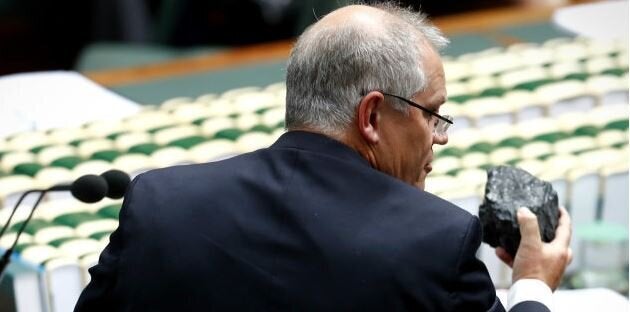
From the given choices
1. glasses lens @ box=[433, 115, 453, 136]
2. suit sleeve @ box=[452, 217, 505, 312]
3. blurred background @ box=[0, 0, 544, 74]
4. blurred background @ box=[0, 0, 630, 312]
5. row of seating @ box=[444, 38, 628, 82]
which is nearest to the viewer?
suit sleeve @ box=[452, 217, 505, 312]

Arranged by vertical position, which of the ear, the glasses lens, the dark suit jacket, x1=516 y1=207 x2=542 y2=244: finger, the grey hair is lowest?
x1=516 y1=207 x2=542 y2=244: finger

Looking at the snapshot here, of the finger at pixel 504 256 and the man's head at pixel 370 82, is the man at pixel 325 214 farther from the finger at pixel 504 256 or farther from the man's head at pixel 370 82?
the finger at pixel 504 256

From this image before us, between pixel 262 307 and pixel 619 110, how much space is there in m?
1.40

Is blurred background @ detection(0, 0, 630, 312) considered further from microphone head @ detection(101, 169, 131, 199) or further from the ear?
the ear

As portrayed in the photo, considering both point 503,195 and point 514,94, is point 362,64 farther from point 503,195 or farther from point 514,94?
point 514,94

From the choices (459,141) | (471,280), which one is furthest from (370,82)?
(459,141)

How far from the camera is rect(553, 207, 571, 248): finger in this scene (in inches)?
64.1

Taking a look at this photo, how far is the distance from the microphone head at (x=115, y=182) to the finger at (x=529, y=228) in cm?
51

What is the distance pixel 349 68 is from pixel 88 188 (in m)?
0.39

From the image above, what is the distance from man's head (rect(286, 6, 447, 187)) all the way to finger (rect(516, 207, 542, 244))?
8.1 inches

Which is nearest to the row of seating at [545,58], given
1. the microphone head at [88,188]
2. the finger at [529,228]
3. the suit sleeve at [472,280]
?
the finger at [529,228]

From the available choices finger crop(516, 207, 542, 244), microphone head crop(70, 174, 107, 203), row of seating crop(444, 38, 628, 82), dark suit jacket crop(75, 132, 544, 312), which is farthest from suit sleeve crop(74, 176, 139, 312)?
row of seating crop(444, 38, 628, 82)

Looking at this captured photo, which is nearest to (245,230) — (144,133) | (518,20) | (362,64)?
(362,64)

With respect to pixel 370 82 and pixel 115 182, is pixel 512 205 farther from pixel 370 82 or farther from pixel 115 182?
pixel 115 182
